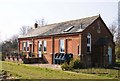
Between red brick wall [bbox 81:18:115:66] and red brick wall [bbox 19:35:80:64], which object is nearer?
red brick wall [bbox 81:18:115:66]

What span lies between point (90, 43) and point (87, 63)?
299 cm

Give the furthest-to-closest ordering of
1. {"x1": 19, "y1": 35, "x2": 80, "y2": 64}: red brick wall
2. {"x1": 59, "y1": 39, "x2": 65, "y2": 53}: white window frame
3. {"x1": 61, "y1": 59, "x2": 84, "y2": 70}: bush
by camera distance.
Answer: {"x1": 59, "y1": 39, "x2": 65, "y2": 53}: white window frame < {"x1": 19, "y1": 35, "x2": 80, "y2": 64}: red brick wall < {"x1": 61, "y1": 59, "x2": 84, "y2": 70}: bush

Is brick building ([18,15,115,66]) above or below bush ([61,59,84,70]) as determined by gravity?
Answer: above

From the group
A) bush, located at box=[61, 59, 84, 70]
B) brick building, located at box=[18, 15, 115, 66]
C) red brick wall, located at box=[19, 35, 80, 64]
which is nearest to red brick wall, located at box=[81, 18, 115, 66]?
brick building, located at box=[18, 15, 115, 66]

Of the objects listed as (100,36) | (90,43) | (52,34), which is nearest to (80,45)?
(90,43)

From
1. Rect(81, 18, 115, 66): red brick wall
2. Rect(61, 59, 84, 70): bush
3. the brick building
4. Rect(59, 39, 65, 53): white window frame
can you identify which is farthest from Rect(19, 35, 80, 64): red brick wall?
Rect(61, 59, 84, 70): bush

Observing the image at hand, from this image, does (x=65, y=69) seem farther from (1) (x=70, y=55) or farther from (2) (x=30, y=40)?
(2) (x=30, y=40)

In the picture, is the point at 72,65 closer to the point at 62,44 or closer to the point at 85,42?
the point at 85,42

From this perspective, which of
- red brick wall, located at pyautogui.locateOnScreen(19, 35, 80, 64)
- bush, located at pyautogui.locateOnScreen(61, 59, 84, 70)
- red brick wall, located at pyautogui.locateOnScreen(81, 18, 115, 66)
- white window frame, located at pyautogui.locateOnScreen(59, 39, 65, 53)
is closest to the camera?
bush, located at pyautogui.locateOnScreen(61, 59, 84, 70)

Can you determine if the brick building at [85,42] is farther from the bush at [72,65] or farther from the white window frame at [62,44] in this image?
the bush at [72,65]

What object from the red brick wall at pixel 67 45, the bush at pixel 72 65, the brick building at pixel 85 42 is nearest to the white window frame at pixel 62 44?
the brick building at pixel 85 42

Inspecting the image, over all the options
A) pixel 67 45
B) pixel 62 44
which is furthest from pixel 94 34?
pixel 62 44

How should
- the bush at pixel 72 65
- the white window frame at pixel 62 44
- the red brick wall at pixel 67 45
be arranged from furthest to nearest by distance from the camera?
1. the white window frame at pixel 62 44
2. the red brick wall at pixel 67 45
3. the bush at pixel 72 65

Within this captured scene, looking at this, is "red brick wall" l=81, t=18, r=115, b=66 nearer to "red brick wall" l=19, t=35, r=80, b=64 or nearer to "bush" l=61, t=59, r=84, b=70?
"red brick wall" l=19, t=35, r=80, b=64
